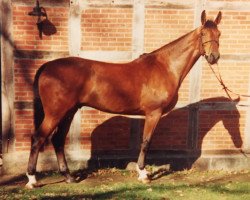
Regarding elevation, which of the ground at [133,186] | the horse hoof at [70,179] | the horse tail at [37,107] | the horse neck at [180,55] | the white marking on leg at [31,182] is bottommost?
the ground at [133,186]

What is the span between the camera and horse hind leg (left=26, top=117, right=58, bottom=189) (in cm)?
655

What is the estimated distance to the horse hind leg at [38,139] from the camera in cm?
655

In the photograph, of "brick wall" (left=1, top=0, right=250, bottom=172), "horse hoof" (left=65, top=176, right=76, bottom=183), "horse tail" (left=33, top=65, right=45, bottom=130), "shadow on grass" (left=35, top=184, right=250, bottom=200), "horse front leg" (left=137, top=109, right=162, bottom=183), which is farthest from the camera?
"brick wall" (left=1, top=0, right=250, bottom=172)

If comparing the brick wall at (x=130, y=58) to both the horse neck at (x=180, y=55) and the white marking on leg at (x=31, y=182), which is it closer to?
the horse neck at (x=180, y=55)

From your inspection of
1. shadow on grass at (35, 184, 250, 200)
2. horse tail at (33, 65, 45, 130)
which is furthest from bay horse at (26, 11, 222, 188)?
shadow on grass at (35, 184, 250, 200)

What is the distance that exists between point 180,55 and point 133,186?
2.67 m

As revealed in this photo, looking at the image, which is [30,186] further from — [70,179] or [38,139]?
[38,139]

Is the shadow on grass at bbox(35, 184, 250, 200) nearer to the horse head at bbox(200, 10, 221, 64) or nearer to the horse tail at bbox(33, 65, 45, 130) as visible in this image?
the horse tail at bbox(33, 65, 45, 130)

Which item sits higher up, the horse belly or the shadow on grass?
the horse belly

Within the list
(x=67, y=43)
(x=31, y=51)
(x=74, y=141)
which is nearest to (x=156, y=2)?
(x=67, y=43)

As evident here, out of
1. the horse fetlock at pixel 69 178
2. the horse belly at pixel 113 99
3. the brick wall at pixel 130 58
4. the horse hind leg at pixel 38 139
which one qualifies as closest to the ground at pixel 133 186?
the horse fetlock at pixel 69 178

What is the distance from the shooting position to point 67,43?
299 inches

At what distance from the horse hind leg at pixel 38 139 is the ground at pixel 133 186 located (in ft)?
0.73

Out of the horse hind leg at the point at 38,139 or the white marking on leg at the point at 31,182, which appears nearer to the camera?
the horse hind leg at the point at 38,139
